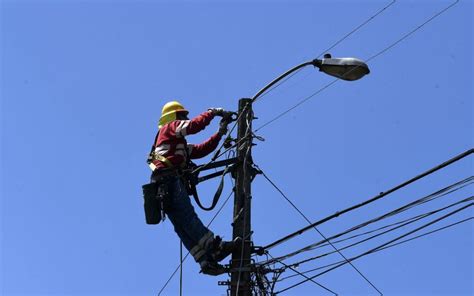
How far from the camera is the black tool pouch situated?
9856 millimetres

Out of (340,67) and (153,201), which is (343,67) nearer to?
(340,67)

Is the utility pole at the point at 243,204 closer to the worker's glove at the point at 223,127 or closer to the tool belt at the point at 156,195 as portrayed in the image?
the worker's glove at the point at 223,127

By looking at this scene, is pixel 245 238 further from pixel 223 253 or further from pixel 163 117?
pixel 163 117

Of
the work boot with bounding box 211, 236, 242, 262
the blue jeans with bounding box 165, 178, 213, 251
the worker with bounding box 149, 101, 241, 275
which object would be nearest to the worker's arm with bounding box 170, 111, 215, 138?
the worker with bounding box 149, 101, 241, 275

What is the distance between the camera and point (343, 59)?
31.3 feet

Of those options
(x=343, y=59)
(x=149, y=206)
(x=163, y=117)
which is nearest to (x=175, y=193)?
(x=149, y=206)

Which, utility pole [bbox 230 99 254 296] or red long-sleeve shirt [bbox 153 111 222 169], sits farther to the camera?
red long-sleeve shirt [bbox 153 111 222 169]

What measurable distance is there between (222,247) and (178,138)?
4.26 feet

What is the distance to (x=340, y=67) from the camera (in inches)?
377

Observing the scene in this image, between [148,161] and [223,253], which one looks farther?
[148,161]

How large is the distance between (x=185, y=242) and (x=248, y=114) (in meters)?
1.46

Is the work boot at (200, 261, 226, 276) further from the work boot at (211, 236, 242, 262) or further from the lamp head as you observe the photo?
the lamp head

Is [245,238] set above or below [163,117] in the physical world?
below

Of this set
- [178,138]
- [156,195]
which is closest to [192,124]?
[178,138]
